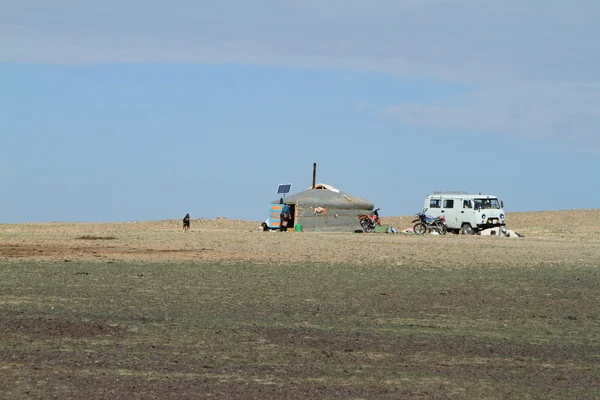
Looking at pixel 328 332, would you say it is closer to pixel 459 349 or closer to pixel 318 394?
pixel 459 349

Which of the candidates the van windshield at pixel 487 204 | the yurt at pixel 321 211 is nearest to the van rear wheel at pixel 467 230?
the van windshield at pixel 487 204

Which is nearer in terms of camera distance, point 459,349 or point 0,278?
point 459,349

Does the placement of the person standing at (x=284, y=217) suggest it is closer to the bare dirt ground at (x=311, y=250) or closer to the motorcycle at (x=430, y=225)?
the motorcycle at (x=430, y=225)

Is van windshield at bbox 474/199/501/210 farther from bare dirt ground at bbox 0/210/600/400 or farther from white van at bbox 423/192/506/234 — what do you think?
bare dirt ground at bbox 0/210/600/400

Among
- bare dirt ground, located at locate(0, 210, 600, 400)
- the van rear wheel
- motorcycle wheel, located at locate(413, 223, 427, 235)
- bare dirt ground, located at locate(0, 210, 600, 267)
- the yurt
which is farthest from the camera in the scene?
the yurt

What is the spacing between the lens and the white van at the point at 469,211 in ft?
177

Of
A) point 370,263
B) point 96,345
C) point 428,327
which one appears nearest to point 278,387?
point 96,345

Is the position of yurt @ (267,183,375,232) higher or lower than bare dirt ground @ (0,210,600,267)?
higher

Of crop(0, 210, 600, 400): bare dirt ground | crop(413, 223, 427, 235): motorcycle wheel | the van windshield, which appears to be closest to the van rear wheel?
the van windshield

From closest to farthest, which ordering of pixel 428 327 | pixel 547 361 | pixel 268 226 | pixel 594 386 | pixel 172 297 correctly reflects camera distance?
pixel 594 386 < pixel 547 361 < pixel 428 327 < pixel 172 297 < pixel 268 226

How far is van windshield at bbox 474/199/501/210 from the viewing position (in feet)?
178

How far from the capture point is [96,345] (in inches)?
503

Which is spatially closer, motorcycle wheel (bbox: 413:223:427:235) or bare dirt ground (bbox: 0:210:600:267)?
bare dirt ground (bbox: 0:210:600:267)

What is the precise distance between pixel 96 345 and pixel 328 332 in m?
3.61
